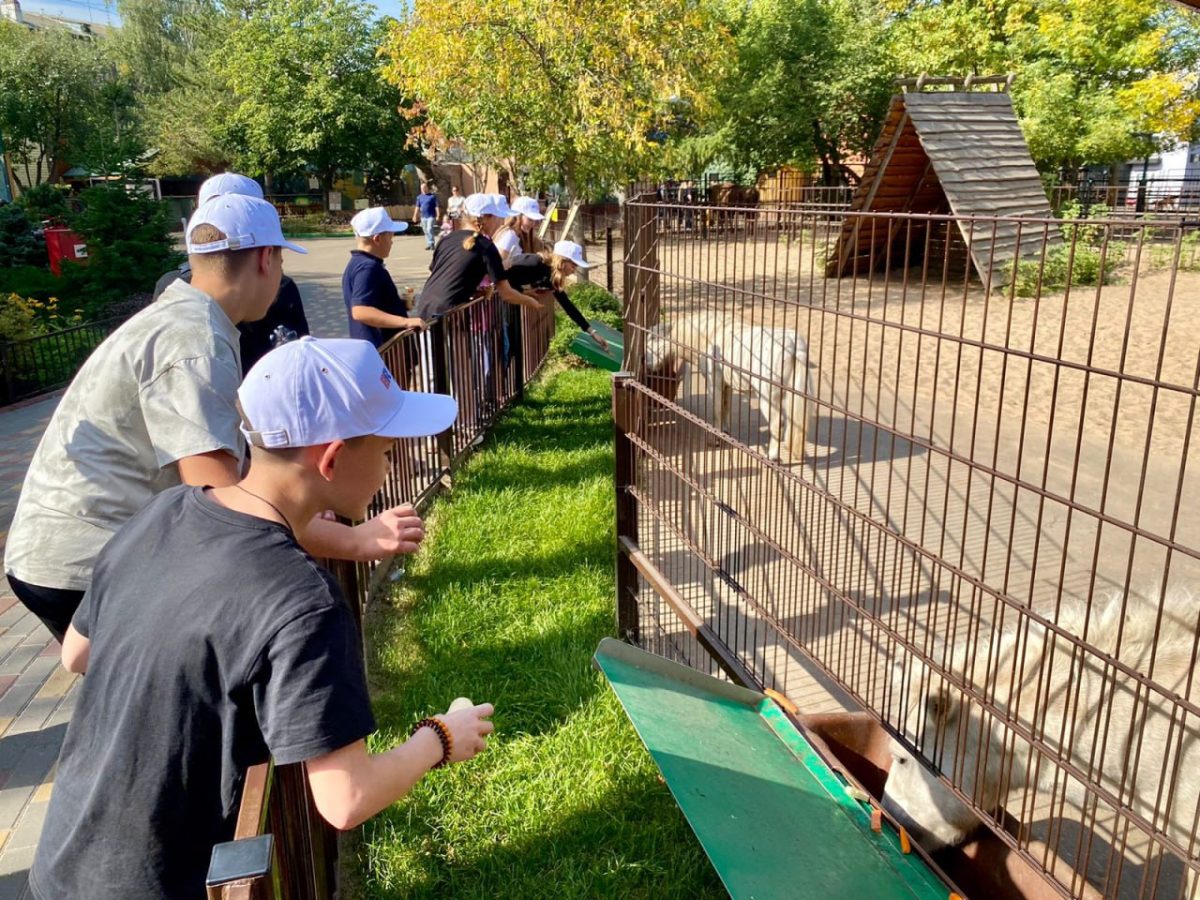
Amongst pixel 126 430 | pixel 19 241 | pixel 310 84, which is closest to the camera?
pixel 126 430

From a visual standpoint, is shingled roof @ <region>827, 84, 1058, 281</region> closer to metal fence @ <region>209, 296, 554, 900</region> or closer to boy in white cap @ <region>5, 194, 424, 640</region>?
metal fence @ <region>209, 296, 554, 900</region>

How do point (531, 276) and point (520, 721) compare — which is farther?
point (531, 276)

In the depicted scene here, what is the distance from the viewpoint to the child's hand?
5.80 ft

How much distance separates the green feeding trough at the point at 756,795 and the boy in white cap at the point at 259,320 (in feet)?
6.02

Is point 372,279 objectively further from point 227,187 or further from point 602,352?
point 227,187

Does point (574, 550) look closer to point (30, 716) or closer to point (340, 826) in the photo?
point (30, 716)

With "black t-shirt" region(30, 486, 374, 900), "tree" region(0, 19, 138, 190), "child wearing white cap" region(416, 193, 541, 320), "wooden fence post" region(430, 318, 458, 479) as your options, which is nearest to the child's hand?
"black t-shirt" region(30, 486, 374, 900)

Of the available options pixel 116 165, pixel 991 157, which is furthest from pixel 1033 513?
pixel 116 165

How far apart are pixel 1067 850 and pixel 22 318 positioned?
11215mm

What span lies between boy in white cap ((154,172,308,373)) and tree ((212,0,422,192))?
3298 centimetres

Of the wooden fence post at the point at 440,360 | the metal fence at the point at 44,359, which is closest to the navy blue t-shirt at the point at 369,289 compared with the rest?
the wooden fence post at the point at 440,360

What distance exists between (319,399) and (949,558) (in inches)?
201

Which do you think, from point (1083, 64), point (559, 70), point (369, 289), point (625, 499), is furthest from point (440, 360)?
point (1083, 64)

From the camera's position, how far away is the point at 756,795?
2.68m
